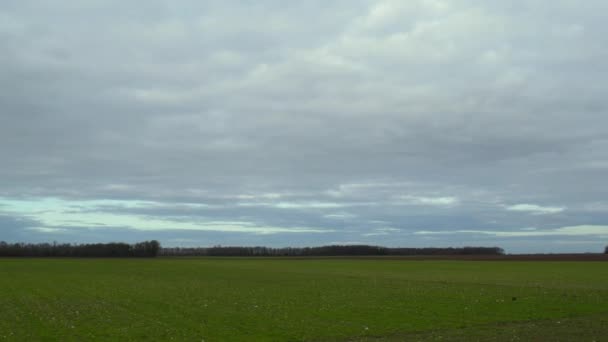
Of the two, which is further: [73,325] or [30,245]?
[30,245]

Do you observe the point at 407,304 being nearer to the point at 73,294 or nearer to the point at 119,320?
the point at 119,320

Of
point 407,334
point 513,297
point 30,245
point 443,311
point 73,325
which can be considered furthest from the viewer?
point 30,245

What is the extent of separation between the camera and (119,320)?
25297 millimetres

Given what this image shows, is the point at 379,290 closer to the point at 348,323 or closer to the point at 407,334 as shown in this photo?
the point at 348,323

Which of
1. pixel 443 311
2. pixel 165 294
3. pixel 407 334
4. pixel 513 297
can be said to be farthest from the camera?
pixel 165 294

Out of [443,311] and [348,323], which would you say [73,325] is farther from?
[443,311]

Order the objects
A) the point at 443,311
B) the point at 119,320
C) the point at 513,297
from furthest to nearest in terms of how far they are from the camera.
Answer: the point at 513,297 → the point at 443,311 → the point at 119,320

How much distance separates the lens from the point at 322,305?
31.6 metres

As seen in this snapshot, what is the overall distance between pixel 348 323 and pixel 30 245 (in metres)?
196

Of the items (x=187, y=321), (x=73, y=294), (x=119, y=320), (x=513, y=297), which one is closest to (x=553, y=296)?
(x=513, y=297)

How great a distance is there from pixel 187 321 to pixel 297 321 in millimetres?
4385

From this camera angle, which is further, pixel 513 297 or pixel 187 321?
pixel 513 297

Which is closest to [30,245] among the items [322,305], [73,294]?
[73,294]

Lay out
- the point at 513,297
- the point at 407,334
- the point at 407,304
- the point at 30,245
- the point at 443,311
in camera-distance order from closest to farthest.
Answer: the point at 407,334, the point at 443,311, the point at 407,304, the point at 513,297, the point at 30,245
